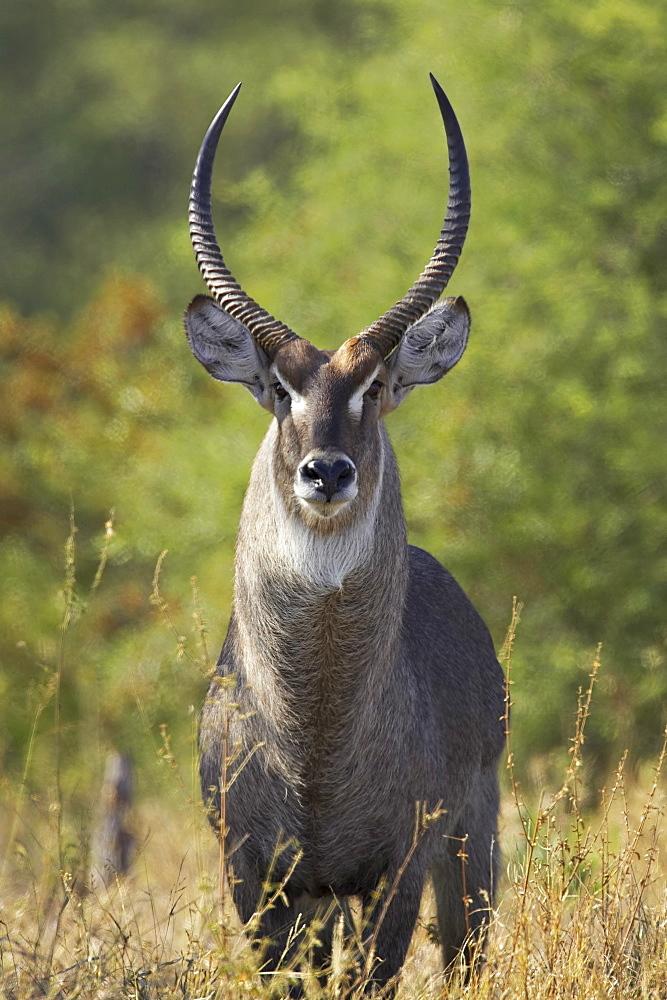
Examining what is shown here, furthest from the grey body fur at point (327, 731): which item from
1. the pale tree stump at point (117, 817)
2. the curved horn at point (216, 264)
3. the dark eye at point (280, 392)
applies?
the pale tree stump at point (117, 817)

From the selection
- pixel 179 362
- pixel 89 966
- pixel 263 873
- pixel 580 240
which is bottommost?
pixel 89 966

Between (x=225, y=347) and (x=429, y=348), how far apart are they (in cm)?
78

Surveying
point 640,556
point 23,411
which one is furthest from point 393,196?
point 23,411

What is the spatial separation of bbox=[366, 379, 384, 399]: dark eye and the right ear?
401 mm

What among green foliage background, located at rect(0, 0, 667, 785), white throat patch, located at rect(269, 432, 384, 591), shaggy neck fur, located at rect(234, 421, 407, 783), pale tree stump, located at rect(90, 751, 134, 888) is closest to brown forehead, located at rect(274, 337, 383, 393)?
shaggy neck fur, located at rect(234, 421, 407, 783)

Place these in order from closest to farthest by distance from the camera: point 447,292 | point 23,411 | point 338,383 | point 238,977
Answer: point 238,977, point 338,383, point 447,292, point 23,411

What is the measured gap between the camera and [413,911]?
14.9 ft

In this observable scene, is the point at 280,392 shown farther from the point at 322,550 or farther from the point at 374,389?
the point at 322,550

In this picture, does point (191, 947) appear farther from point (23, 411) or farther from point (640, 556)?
point (23, 411)

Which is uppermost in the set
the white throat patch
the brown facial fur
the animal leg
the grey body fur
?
the brown facial fur

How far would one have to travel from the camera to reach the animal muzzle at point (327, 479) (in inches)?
165

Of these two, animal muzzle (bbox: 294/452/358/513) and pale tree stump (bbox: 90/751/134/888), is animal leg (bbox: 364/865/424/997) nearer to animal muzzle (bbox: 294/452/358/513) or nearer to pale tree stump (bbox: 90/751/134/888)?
animal muzzle (bbox: 294/452/358/513)

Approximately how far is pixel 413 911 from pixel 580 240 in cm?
876

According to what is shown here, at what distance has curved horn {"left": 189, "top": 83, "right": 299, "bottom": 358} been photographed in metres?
4.84
